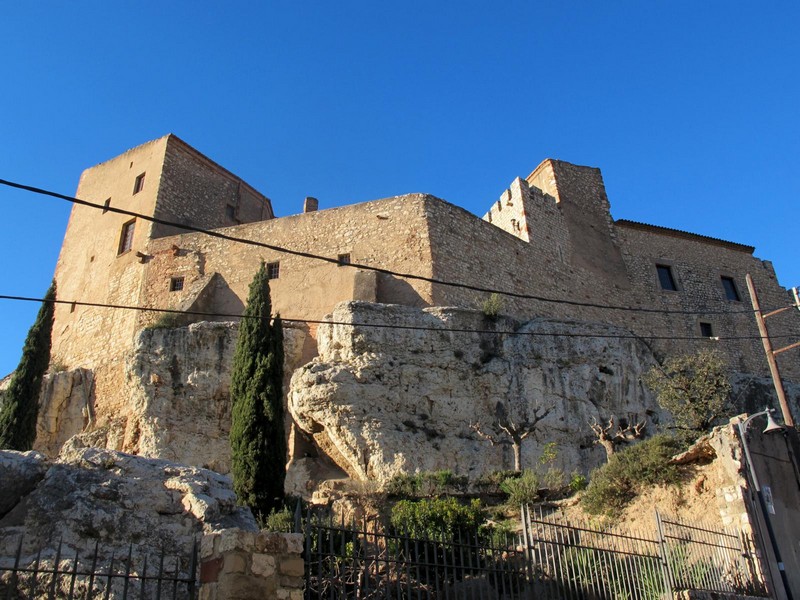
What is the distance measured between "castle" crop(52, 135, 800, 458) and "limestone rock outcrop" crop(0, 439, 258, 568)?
11.2m

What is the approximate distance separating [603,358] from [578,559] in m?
13.0

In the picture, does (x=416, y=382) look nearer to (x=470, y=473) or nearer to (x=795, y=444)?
(x=470, y=473)

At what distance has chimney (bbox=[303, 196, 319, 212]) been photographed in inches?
1098

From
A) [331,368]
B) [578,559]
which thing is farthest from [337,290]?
[578,559]

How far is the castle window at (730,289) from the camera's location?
30259mm

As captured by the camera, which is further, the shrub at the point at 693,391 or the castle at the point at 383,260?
the castle at the point at 383,260

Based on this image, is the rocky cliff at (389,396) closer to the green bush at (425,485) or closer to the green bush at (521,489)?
the green bush at (425,485)

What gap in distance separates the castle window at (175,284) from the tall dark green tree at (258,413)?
Answer: 536cm

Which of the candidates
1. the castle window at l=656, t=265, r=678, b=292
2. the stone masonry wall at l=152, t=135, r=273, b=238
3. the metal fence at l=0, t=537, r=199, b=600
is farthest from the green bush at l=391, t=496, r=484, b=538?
the castle window at l=656, t=265, r=678, b=292

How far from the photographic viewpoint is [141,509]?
863 cm

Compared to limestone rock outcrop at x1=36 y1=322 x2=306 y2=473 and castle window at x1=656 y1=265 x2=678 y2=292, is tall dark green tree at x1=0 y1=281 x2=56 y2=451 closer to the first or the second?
limestone rock outcrop at x1=36 y1=322 x2=306 y2=473

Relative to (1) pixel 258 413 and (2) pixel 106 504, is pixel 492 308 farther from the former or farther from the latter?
(2) pixel 106 504

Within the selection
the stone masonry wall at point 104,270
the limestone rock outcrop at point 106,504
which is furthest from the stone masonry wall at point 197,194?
the limestone rock outcrop at point 106,504

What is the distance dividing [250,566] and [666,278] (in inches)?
1053
